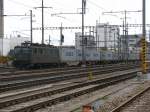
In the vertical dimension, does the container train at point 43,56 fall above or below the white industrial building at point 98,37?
below

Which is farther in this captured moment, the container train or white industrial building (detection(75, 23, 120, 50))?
white industrial building (detection(75, 23, 120, 50))

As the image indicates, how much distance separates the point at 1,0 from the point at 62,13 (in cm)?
1383

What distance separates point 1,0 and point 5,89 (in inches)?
2023

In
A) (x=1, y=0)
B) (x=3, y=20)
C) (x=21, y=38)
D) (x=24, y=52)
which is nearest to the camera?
(x=24, y=52)

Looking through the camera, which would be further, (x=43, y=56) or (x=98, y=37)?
(x=98, y=37)

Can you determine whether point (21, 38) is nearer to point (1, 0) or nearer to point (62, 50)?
point (1, 0)

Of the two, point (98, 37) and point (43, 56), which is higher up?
point (98, 37)

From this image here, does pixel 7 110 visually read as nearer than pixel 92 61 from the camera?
Yes

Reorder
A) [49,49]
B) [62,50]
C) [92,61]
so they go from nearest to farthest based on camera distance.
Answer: [49,49] → [62,50] → [92,61]

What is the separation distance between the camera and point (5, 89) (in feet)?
74.9

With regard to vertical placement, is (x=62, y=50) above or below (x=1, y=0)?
below

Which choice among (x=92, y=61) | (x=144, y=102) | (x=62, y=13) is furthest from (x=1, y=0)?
(x=144, y=102)

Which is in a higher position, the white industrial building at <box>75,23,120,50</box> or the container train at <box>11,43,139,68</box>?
the white industrial building at <box>75,23,120,50</box>

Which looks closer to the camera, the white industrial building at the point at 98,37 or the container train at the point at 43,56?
the container train at the point at 43,56
